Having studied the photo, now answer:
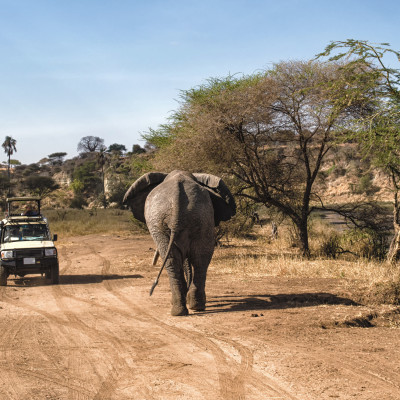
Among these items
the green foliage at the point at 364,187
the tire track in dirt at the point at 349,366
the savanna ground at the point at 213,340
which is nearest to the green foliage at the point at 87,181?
the green foliage at the point at 364,187

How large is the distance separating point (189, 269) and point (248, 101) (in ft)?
24.1

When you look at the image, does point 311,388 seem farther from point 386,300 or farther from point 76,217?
point 76,217

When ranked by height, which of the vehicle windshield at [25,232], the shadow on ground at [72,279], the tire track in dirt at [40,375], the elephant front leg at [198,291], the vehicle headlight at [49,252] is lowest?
the shadow on ground at [72,279]

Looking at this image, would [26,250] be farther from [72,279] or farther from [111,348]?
[111,348]

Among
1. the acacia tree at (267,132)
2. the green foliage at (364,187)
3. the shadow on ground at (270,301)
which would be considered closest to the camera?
the shadow on ground at (270,301)

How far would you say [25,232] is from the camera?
1352 centimetres

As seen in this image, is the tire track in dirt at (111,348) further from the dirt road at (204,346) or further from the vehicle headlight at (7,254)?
the vehicle headlight at (7,254)

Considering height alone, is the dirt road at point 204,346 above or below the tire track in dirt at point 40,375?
below

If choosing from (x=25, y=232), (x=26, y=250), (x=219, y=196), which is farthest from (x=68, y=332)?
(x=25, y=232)

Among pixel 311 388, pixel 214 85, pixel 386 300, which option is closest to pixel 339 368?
pixel 311 388

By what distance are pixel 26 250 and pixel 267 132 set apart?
8243 mm

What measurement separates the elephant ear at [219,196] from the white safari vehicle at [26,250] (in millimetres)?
5299

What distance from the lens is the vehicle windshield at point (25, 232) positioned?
13.3m

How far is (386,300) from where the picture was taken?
8.91m
